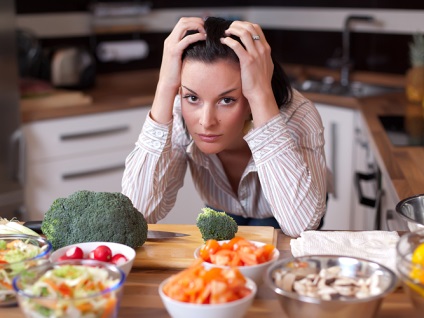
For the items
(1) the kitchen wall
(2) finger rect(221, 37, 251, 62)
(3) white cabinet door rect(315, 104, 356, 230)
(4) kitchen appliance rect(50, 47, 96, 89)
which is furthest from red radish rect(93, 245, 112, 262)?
(1) the kitchen wall

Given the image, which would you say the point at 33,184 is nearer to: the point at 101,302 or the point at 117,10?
the point at 117,10

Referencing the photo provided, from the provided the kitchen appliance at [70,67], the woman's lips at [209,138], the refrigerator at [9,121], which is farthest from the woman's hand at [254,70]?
the kitchen appliance at [70,67]

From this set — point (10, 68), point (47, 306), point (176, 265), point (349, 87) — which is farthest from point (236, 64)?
point (349, 87)

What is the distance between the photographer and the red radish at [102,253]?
57.4 inches

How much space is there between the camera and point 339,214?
367cm

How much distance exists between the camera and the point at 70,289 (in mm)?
1203

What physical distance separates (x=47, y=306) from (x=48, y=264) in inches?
6.0

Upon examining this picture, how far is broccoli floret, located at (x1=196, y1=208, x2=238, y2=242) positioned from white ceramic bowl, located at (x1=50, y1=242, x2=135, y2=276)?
185 mm

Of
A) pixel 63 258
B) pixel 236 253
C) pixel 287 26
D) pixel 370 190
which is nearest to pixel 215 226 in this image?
pixel 236 253

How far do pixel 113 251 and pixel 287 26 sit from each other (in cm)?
340

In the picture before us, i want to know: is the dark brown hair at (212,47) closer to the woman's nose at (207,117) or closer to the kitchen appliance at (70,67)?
the woman's nose at (207,117)

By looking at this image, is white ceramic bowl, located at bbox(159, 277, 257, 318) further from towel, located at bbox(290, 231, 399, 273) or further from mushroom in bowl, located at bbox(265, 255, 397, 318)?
towel, located at bbox(290, 231, 399, 273)

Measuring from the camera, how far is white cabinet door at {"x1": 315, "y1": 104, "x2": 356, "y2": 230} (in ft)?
11.8

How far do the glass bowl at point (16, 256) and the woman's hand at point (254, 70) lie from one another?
25.2 inches
